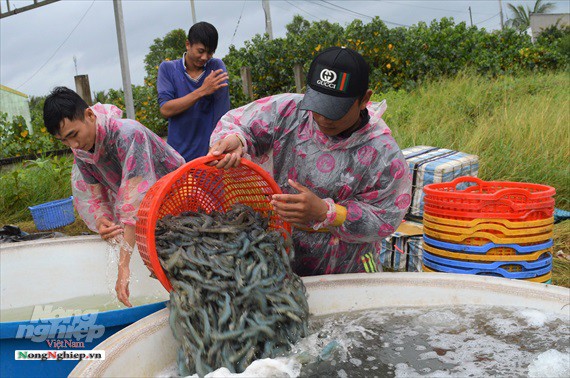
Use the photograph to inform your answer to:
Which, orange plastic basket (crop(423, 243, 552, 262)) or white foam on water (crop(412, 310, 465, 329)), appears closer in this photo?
white foam on water (crop(412, 310, 465, 329))

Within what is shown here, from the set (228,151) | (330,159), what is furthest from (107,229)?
(330,159)

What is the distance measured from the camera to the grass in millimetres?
5398

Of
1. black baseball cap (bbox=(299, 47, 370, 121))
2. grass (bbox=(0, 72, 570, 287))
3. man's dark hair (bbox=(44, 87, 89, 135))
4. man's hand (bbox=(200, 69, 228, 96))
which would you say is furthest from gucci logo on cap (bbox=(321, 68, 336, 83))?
grass (bbox=(0, 72, 570, 287))

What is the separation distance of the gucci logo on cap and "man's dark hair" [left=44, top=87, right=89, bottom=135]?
4.08ft

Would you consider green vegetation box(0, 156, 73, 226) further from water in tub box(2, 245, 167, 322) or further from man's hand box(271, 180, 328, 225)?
man's hand box(271, 180, 328, 225)

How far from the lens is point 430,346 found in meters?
2.00

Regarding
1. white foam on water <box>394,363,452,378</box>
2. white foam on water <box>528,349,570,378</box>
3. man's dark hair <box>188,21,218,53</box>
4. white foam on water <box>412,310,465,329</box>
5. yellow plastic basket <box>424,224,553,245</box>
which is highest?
man's dark hair <box>188,21,218,53</box>

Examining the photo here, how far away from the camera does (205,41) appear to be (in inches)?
158

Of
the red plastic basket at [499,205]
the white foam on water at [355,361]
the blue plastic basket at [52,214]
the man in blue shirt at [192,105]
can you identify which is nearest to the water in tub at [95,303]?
the man in blue shirt at [192,105]

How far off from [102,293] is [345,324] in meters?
1.63

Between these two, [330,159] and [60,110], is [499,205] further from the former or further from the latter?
[60,110]

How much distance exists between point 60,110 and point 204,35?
1681mm

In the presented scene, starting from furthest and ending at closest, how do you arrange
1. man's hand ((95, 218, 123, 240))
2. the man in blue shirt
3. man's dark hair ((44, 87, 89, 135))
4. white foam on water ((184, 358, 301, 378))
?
1. the man in blue shirt
2. man's hand ((95, 218, 123, 240))
3. man's dark hair ((44, 87, 89, 135))
4. white foam on water ((184, 358, 301, 378))

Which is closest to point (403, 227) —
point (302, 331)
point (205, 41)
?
point (205, 41)
